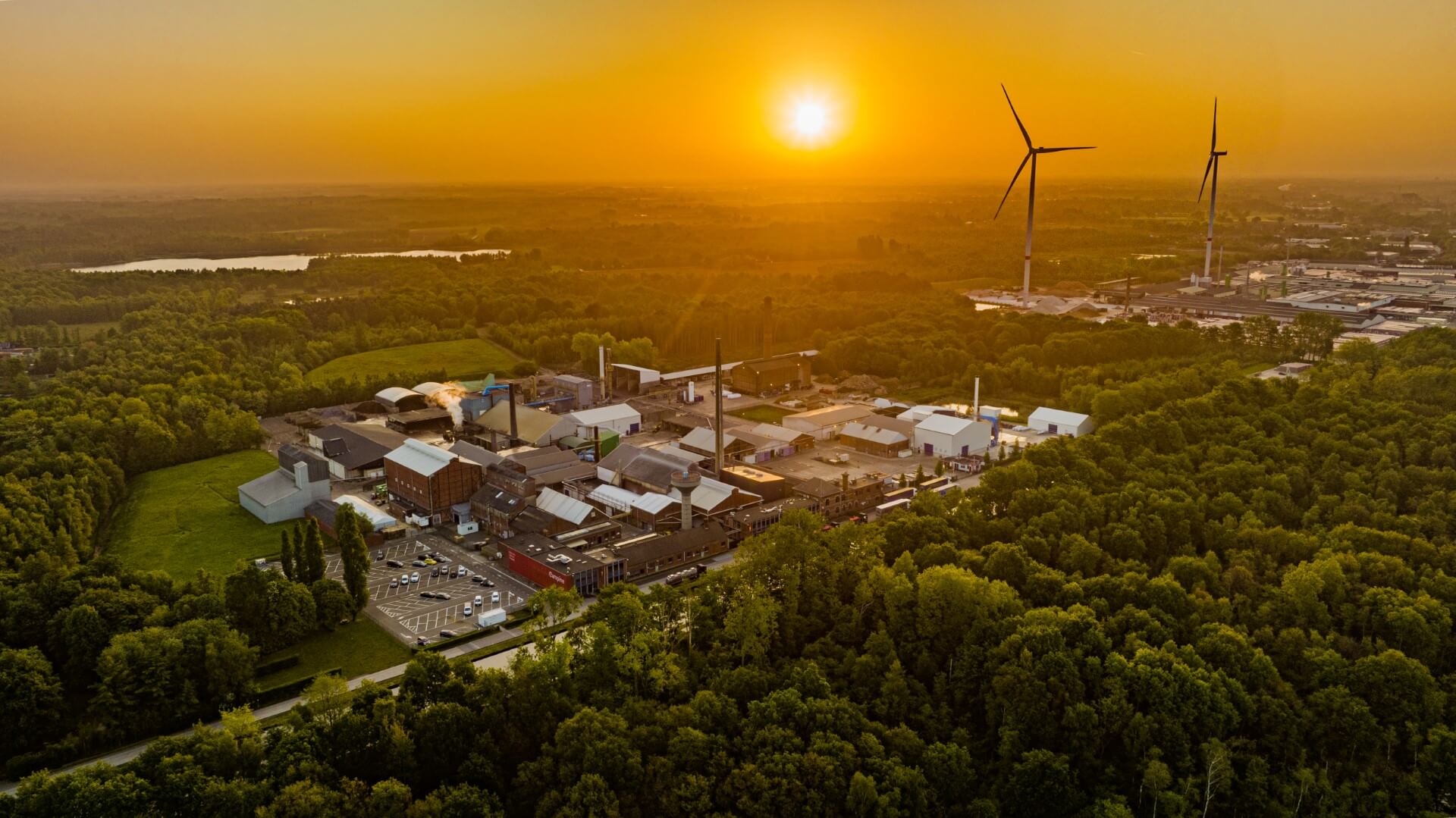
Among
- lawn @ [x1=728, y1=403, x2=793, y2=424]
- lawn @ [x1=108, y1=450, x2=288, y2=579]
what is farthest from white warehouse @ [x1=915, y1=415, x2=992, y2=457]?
lawn @ [x1=108, y1=450, x2=288, y2=579]

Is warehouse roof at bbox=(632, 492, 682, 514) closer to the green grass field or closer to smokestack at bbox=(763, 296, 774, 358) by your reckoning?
smokestack at bbox=(763, 296, 774, 358)

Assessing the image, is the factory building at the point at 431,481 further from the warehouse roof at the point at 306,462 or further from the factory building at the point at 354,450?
the factory building at the point at 354,450

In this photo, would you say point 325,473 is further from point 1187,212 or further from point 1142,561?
point 1187,212

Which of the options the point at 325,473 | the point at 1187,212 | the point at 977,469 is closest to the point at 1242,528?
the point at 977,469

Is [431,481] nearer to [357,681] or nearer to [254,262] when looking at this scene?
[357,681]

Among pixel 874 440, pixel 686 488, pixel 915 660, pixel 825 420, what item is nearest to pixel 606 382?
pixel 825 420

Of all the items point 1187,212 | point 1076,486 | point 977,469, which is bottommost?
point 977,469
